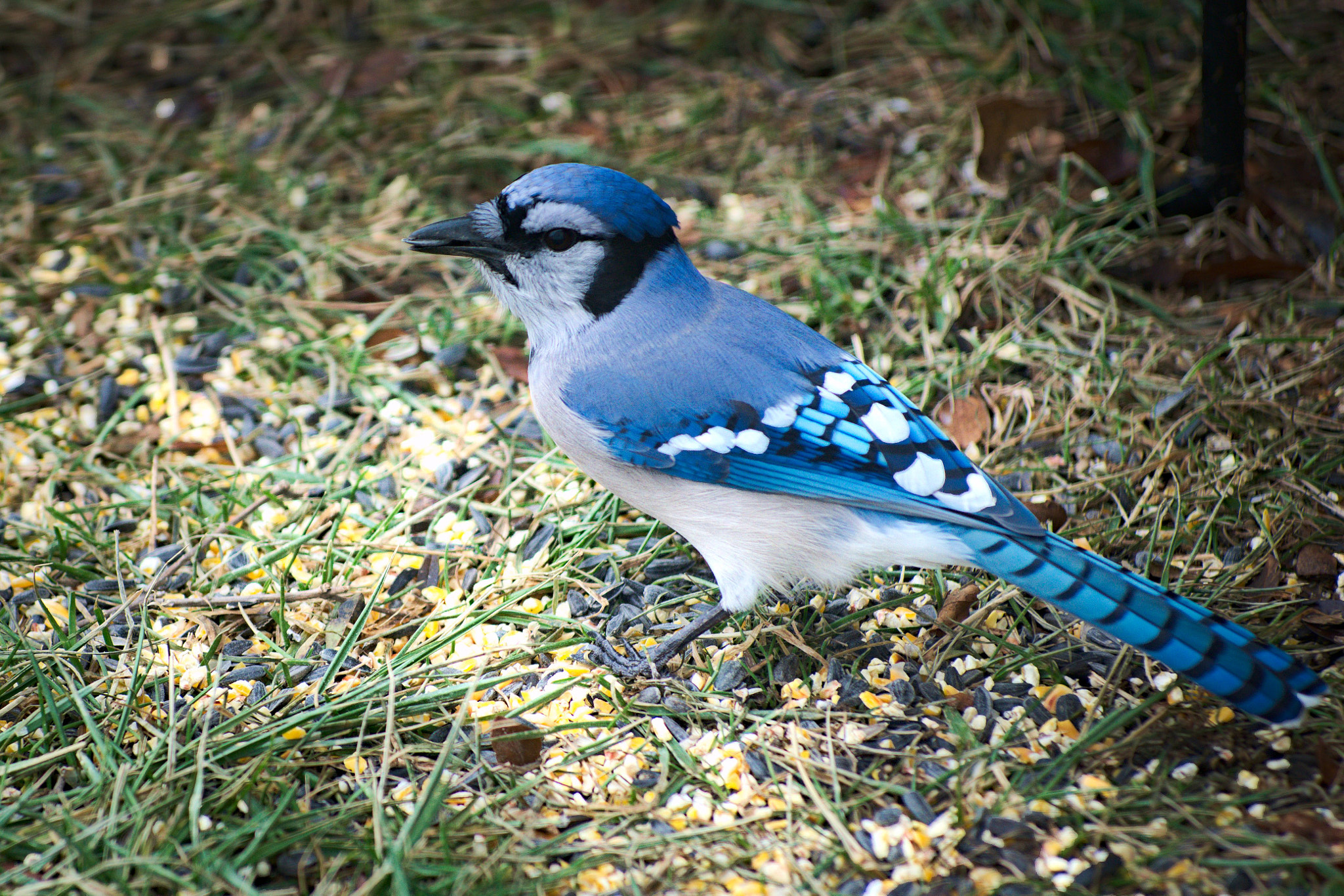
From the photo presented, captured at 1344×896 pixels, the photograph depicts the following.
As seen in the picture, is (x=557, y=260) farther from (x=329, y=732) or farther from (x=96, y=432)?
(x=96, y=432)

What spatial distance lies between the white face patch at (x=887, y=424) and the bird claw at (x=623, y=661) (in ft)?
2.53

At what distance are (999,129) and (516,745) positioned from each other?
2873mm

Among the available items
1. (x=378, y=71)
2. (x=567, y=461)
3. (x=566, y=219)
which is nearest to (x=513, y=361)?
(x=567, y=461)

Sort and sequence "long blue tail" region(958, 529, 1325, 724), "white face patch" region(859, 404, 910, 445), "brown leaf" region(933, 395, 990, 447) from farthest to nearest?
"brown leaf" region(933, 395, 990, 447) → "white face patch" region(859, 404, 910, 445) → "long blue tail" region(958, 529, 1325, 724)

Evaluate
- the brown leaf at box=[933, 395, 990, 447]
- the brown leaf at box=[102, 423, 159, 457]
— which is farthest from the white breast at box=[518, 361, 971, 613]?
the brown leaf at box=[102, 423, 159, 457]

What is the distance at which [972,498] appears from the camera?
92.2 inches

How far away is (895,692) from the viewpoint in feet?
8.11

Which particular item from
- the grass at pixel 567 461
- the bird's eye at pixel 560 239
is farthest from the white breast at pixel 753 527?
the bird's eye at pixel 560 239

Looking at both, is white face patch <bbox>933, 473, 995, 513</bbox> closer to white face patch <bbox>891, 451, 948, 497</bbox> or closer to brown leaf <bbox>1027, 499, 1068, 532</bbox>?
white face patch <bbox>891, 451, 948, 497</bbox>

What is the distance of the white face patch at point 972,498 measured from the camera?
7.64 ft

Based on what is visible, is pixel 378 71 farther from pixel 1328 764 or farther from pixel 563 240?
pixel 1328 764

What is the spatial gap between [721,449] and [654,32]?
123 inches

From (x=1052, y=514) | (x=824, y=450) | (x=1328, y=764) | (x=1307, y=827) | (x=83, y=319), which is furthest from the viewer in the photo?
(x=83, y=319)

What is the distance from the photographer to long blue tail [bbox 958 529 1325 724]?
205cm
